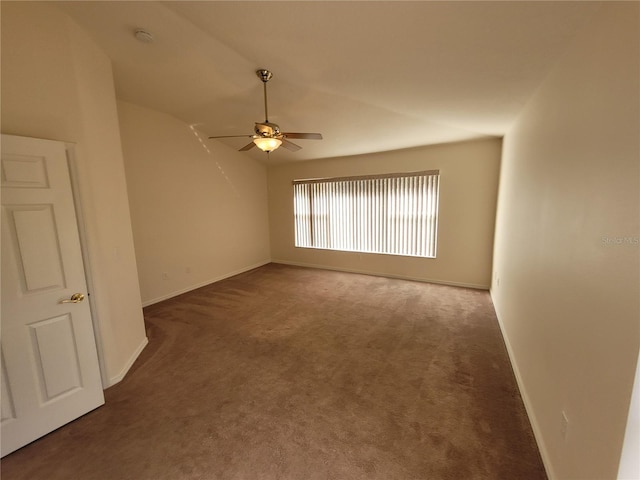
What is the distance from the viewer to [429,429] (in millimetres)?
1803

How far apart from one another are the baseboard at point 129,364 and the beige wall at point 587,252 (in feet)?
10.6

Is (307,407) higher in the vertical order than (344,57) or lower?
lower

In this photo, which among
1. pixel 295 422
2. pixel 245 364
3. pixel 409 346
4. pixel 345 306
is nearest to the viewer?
pixel 295 422

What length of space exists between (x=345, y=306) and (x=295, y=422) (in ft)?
6.99

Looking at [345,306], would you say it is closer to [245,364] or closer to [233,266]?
[245,364]

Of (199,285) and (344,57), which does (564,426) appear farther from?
(199,285)

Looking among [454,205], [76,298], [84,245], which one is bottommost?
[76,298]

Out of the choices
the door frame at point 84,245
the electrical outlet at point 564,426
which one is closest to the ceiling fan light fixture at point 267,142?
the door frame at point 84,245

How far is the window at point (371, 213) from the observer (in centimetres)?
481

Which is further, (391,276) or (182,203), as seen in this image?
(391,276)

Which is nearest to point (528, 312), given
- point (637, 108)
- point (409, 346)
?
point (409, 346)

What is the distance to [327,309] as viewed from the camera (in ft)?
12.5

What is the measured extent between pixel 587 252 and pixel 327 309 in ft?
9.85

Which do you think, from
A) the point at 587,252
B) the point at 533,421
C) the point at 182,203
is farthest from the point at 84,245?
the point at 533,421
